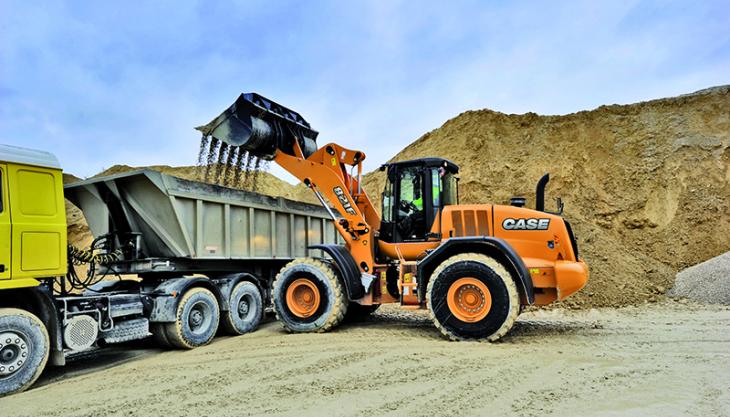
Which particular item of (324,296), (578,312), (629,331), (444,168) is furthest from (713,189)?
(324,296)

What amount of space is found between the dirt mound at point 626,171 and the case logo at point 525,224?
7.24 metres

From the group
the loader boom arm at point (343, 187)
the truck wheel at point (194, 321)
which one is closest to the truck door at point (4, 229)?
the truck wheel at point (194, 321)

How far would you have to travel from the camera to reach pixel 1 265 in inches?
203

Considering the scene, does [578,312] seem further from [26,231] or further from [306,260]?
[26,231]

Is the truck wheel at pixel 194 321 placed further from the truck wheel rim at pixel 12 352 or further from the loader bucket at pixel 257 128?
the loader bucket at pixel 257 128

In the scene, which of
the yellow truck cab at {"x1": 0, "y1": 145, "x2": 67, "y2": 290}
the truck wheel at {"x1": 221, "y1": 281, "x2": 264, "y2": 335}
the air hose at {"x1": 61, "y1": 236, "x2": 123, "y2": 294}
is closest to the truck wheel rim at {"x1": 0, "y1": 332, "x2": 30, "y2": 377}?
the yellow truck cab at {"x1": 0, "y1": 145, "x2": 67, "y2": 290}

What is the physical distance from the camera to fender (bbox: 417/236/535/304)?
22.8ft

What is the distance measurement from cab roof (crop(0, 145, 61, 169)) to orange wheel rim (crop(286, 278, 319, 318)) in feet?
12.8

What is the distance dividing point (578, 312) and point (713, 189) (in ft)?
34.0

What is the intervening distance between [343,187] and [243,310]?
111 inches

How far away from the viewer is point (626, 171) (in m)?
18.9

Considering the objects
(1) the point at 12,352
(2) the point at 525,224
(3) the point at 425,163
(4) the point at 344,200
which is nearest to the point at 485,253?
(2) the point at 525,224

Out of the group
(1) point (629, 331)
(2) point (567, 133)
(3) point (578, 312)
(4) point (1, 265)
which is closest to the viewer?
(4) point (1, 265)

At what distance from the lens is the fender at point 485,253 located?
6.95 metres
